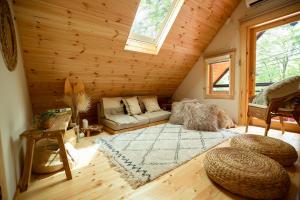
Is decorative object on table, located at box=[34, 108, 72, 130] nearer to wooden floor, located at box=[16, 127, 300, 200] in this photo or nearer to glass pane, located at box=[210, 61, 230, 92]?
wooden floor, located at box=[16, 127, 300, 200]

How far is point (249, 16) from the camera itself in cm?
292

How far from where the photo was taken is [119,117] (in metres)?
3.15

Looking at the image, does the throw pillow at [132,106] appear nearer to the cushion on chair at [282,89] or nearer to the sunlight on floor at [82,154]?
the sunlight on floor at [82,154]

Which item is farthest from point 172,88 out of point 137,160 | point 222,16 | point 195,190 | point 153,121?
point 195,190

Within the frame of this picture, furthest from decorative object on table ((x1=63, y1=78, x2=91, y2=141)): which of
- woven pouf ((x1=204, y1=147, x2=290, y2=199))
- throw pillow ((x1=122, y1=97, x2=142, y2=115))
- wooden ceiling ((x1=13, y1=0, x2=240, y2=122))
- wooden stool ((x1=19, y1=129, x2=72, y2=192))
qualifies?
Answer: woven pouf ((x1=204, y1=147, x2=290, y2=199))

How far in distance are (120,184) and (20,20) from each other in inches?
80.3

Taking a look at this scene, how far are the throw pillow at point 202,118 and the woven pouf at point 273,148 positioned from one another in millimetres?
997

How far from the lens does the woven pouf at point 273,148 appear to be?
1550 millimetres

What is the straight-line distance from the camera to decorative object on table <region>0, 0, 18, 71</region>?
4.07 ft

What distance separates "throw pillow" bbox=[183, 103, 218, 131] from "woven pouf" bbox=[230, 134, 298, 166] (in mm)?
997

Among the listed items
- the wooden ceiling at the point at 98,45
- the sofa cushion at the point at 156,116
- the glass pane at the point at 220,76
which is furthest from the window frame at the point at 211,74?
the sofa cushion at the point at 156,116

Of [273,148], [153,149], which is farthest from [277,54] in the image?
[153,149]

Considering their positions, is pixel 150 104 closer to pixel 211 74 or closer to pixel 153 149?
pixel 211 74

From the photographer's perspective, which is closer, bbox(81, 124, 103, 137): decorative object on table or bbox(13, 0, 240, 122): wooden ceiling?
bbox(13, 0, 240, 122): wooden ceiling
